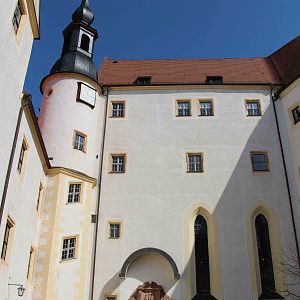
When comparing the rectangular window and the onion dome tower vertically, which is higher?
the onion dome tower

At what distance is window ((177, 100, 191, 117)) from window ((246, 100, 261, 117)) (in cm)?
326

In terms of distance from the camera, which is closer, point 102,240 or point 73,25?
point 102,240

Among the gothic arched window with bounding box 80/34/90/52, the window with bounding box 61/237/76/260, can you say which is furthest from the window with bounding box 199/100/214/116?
the window with bounding box 61/237/76/260

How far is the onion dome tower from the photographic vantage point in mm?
18859

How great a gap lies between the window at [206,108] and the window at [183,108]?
0.67 meters

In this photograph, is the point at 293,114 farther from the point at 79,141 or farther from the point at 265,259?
the point at 79,141

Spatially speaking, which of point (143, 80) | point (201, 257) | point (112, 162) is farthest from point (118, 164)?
point (201, 257)

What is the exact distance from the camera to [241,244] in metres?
18.1

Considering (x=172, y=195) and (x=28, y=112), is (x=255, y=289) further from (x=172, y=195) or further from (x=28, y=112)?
(x=28, y=112)

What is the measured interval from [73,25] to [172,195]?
11.8 metres

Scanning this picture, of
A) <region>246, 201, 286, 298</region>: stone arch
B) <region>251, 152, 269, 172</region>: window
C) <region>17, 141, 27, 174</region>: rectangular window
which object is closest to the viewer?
<region>17, 141, 27, 174</region>: rectangular window

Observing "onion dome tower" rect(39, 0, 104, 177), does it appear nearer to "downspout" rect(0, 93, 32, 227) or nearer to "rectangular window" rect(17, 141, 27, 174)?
"rectangular window" rect(17, 141, 27, 174)

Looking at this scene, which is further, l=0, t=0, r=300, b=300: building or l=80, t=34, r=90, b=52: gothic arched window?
l=80, t=34, r=90, b=52: gothic arched window

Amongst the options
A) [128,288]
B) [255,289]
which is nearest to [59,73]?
[128,288]
